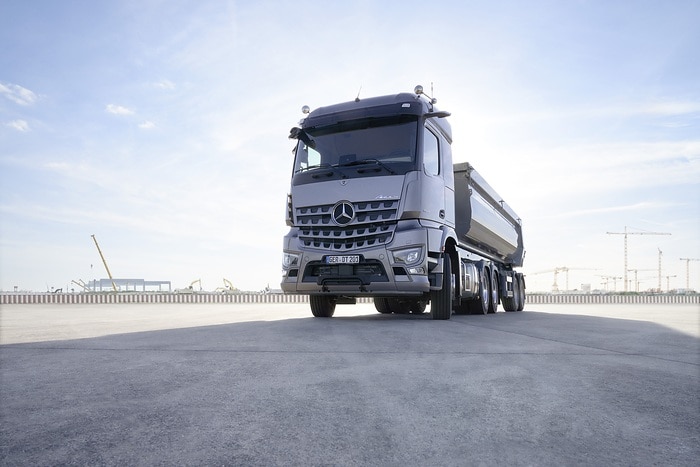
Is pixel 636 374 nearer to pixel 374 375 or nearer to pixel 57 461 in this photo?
pixel 374 375

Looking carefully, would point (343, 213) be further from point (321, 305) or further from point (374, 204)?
point (321, 305)

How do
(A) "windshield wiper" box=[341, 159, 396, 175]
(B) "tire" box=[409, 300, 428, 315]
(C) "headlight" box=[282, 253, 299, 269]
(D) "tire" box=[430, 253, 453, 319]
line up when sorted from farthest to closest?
(B) "tire" box=[409, 300, 428, 315] < (D) "tire" box=[430, 253, 453, 319] < (C) "headlight" box=[282, 253, 299, 269] < (A) "windshield wiper" box=[341, 159, 396, 175]

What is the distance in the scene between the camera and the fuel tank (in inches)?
A: 464

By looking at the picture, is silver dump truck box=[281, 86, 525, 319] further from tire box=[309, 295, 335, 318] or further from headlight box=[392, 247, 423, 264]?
tire box=[309, 295, 335, 318]

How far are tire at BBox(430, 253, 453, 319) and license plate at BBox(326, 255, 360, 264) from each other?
1788 millimetres

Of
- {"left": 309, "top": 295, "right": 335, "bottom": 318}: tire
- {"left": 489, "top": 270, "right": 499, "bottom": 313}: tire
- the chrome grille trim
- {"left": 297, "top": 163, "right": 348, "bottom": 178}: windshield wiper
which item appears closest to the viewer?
the chrome grille trim

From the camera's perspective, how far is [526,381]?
3.86m

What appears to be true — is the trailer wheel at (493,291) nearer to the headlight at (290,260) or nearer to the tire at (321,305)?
the tire at (321,305)

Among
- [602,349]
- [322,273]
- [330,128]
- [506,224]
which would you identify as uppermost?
[330,128]

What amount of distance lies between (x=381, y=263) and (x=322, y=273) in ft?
3.44

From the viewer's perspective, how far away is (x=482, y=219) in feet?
43.3

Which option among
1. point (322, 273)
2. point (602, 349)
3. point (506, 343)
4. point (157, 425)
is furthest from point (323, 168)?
point (157, 425)

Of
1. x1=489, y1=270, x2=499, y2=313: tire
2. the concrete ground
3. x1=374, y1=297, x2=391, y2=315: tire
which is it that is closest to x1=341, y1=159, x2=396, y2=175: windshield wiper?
the concrete ground

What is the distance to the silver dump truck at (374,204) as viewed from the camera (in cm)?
847
